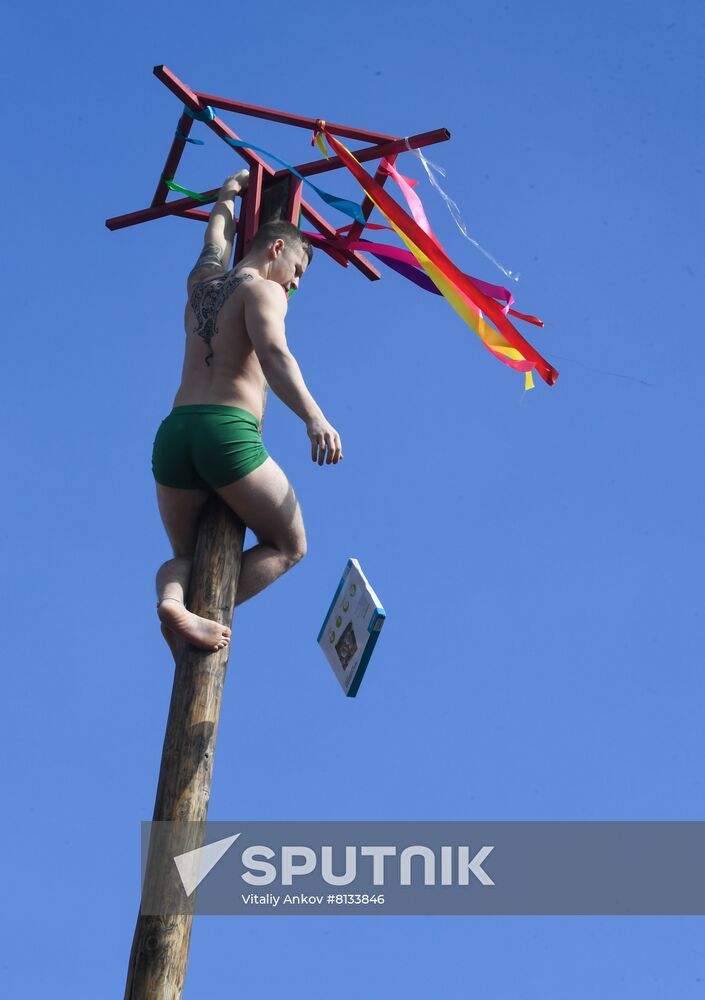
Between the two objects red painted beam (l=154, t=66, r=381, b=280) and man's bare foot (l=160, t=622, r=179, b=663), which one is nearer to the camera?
man's bare foot (l=160, t=622, r=179, b=663)

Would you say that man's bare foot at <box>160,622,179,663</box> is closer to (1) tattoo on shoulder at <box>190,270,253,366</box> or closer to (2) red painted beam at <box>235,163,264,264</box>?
(1) tattoo on shoulder at <box>190,270,253,366</box>

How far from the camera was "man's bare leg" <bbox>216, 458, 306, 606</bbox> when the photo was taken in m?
4.05

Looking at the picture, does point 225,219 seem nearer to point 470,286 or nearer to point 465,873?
point 470,286

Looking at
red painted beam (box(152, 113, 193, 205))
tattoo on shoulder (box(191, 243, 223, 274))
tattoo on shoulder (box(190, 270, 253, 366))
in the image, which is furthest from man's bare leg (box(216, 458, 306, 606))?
red painted beam (box(152, 113, 193, 205))

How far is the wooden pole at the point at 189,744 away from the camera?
3.43 m

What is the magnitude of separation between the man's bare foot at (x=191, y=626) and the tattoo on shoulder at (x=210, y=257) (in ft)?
4.72

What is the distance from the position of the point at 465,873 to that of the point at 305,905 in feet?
2.92

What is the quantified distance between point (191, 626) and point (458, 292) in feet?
6.16

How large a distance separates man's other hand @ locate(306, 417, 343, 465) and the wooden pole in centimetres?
43

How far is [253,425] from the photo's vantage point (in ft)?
13.6

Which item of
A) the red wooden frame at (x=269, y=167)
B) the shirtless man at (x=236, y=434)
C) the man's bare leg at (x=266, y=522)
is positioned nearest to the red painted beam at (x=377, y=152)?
the red wooden frame at (x=269, y=167)

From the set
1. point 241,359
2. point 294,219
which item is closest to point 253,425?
point 241,359

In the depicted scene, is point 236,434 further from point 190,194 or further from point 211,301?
point 190,194

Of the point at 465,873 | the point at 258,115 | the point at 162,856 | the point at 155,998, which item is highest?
the point at 258,115
